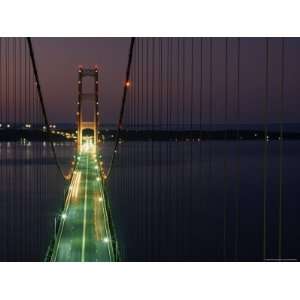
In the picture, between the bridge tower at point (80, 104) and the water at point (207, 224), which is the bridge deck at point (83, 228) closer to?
the water at point (207, 224)

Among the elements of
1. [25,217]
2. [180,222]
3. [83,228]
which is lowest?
[25,217]

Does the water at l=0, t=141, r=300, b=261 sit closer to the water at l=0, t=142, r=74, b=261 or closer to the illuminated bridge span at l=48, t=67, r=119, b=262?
the water at l=0, t=142, r=74, b=261

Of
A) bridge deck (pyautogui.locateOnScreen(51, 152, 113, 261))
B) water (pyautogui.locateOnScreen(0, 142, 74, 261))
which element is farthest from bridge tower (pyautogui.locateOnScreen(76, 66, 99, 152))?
bridge deck (pyautogui.locateOnScreen(51, 152, 113, 261))

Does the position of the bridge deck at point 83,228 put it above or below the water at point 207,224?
above

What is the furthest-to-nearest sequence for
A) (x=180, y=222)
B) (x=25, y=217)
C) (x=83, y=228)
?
(x=25, y=217), (x=180, y=222), (x=83, y=228)

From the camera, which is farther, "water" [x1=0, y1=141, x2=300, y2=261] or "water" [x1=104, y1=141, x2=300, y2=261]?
"water" [x1=0, y1=141, x2=300, y2=261]

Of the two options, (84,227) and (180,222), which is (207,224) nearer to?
(180,222)

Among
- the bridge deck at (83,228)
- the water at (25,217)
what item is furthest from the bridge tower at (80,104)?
the bridge deck at (83,228)

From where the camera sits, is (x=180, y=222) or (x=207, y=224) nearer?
(x=207, y=224)

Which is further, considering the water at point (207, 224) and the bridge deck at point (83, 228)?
the water at point (207, 224)

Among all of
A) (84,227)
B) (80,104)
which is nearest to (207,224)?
(84,227)
